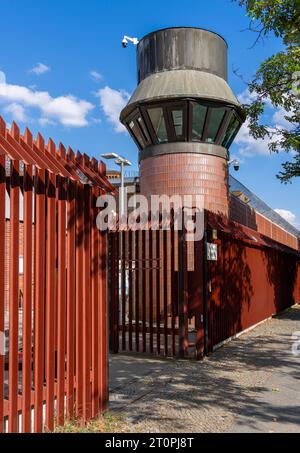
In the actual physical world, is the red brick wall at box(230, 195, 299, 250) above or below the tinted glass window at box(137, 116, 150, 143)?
below

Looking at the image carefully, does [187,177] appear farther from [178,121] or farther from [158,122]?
[158,122]

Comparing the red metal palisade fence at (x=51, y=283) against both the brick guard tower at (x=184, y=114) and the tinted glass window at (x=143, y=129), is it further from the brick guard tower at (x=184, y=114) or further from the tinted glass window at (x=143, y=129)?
the tinted glass window at (x=143, y=129)

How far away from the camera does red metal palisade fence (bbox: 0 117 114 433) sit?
427 centimetres

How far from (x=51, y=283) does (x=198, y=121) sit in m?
12.0

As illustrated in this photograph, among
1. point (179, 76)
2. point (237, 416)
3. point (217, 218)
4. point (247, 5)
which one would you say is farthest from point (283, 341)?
point (179, 76)

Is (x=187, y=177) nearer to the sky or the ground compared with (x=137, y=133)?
nearer to the ground

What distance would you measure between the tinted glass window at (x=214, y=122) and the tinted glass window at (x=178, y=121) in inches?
39.3

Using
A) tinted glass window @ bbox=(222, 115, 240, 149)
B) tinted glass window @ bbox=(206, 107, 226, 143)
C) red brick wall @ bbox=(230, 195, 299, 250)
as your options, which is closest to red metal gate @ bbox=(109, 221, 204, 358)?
tinted glass window @ bbox=(206, 107, 226, 143)

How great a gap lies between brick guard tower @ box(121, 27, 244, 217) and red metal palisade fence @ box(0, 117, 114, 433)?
9.97 meters

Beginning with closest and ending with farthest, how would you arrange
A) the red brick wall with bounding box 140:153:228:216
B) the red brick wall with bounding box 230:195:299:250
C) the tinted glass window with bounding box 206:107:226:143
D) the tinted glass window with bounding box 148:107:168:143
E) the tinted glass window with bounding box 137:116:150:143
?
the red brick wall with bounding box 140:153:228:216 → the tinted glass window with bounding box 148:107:168:143 → the tinted glass window with bounding box 206:107:226:143 → the tinted glass window with bounding box 137:116:150:143 → the red brick wall with bounding box 230:195:299:250

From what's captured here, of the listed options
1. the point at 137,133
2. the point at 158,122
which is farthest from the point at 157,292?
the point at 137,133

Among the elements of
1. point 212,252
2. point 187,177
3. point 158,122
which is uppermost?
point 158,122

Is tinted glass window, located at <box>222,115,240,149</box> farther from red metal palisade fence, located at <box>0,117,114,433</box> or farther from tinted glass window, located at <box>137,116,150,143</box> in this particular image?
red metal palisade fence, located at <box>0,117,114,433</box>

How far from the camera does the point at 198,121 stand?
15.8 metres
